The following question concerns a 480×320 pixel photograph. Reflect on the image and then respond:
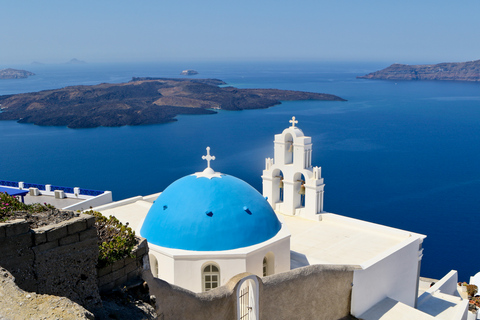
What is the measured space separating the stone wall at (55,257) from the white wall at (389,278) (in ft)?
24.0

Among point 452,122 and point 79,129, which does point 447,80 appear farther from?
point 79,129

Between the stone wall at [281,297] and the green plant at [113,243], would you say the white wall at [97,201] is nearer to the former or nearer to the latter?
the stone wall at [281,297]

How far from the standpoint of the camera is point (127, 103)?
90.4m

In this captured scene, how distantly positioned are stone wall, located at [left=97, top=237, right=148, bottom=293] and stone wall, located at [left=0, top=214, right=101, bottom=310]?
0.46 meters

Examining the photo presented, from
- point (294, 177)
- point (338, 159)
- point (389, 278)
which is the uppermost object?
point (294, 177)

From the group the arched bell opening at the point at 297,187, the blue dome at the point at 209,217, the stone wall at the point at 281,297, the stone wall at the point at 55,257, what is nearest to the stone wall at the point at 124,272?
the stone wall at the point at 281,297

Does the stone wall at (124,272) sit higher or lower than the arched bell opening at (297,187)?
higher

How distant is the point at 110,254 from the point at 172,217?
180 inches

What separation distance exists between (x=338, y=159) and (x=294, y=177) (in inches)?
1373

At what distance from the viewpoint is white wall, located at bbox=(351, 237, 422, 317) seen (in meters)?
10.7

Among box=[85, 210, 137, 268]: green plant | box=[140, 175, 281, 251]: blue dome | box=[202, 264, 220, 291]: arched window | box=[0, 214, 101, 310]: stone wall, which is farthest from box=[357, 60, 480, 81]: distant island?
box=[0, 214, 101, 310]: stone wall

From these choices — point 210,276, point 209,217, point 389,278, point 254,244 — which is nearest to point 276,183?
point 389,278

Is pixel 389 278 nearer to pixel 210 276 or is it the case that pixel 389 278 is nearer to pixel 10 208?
pixel 210 276

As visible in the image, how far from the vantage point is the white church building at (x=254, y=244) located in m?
9.44
